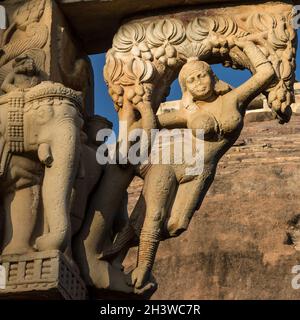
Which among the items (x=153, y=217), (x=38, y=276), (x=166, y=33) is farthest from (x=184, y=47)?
(x=38, y=276)

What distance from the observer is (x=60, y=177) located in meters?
10.6

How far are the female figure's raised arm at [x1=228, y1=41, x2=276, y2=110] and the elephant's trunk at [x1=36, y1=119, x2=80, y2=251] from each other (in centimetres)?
138

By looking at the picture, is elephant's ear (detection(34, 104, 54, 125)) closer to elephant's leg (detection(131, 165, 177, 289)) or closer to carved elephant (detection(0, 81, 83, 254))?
carved elephant (detection(0, 81, 83, 254))

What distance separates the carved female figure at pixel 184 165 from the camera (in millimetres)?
11172

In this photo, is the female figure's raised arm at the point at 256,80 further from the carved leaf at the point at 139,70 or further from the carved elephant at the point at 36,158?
the carved elephant at the point at 36,158

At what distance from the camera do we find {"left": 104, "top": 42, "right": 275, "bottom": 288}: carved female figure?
440 inches

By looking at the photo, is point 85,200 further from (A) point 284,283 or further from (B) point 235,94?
(A) point 284,283

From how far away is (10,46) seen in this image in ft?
38.3

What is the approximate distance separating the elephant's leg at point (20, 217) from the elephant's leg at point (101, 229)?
52 cm

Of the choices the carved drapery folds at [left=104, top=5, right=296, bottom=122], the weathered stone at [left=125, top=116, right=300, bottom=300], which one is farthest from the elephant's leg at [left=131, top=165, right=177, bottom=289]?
the weathered stone at [left=125, top=116, right=300, bottom=300]

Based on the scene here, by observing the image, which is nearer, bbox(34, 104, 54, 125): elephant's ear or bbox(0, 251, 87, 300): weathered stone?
bbox(0, 251, 87, 300): weathered stone

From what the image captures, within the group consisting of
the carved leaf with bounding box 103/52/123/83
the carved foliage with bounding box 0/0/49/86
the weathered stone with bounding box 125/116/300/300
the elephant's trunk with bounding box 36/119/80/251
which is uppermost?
the carved foliage with bounding box 0/0/49/86

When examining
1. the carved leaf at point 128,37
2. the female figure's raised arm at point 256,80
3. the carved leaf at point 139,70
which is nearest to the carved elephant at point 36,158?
the carved leaf at point 139,70

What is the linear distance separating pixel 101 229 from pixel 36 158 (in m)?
0.83
